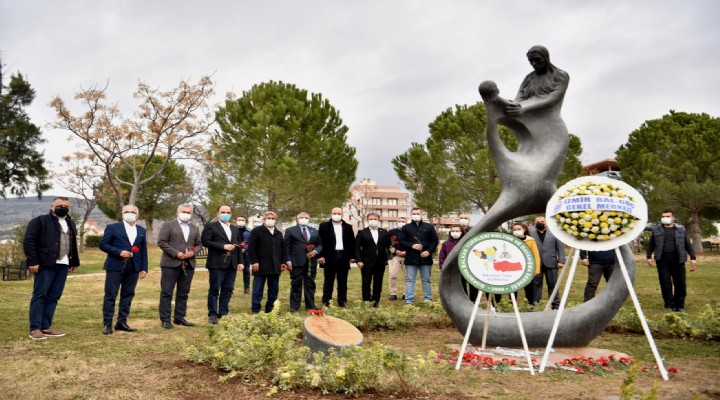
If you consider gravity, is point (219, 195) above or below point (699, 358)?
above

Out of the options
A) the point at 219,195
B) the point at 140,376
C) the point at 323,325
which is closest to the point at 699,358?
the point at 323,325

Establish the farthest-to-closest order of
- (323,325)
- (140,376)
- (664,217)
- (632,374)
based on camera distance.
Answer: (664,217), (323,325), (140,376), (632,374)

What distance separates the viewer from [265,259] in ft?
27.8

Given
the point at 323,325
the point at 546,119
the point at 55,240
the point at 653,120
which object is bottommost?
the point at 323,325

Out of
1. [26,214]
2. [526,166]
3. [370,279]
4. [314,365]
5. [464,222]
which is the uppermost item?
[26,214]

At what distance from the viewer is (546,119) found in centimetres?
627

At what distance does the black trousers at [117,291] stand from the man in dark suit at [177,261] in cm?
42

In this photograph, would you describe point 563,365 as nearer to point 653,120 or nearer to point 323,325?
point 323,325

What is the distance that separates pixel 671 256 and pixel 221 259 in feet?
24.3

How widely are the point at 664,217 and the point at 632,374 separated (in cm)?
724

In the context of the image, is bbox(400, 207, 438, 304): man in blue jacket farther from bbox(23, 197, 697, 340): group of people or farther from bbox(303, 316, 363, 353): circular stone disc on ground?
bbox(303, 316, 363, 353): circular stone disc on ground

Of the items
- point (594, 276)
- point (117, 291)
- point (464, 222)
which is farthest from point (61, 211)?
point (594, 276)

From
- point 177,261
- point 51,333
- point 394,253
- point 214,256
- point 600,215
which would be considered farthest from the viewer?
point 394,253

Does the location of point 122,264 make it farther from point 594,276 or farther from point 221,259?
point 594,276
